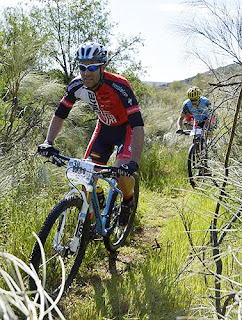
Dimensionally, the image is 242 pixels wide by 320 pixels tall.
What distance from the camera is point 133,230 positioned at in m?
4.52

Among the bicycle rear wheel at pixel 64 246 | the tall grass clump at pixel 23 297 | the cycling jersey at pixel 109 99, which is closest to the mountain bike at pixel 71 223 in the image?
the bicycle rear wheel at pixel 64 246

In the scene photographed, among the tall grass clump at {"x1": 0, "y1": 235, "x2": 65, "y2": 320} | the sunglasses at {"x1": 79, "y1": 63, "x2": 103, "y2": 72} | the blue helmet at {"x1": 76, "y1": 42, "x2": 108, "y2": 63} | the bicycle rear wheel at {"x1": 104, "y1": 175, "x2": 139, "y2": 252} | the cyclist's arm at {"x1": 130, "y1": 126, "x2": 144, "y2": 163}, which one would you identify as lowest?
the bicycle rear wheel at {"x1": 104, "y1": 175, "x2": 139, "y2": 252}

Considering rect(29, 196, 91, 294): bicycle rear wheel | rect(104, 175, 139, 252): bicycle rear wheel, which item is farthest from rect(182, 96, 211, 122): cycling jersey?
rect(29, 196, 91, 294): bicycle rear wheel

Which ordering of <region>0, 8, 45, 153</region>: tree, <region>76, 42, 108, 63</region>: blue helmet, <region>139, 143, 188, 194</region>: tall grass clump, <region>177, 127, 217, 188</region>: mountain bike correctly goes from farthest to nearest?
<region>139, 143, 188, 194</region>: tall grass clump
<region>0, 8, 45, 153</region>: tree
<region>76, 42, 108, 63</region>: blue helmet
<region>177, 127, 217, 188</region>: mountain bike

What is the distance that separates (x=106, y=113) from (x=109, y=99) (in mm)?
200

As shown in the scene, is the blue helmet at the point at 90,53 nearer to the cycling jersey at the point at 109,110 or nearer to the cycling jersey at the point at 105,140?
the cycling jersey at the point at 109,110

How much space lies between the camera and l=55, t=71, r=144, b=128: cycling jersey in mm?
3275

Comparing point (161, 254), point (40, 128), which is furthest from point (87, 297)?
point (40, 128)

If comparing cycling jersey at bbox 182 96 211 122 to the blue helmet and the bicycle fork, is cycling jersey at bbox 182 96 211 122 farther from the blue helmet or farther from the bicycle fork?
the bicycle fork

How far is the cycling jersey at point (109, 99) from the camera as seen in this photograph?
328 centimetres

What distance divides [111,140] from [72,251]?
4.22 ft

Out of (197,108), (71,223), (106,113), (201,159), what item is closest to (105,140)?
(106,113)

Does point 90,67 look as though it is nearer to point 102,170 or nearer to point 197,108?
point 102,170

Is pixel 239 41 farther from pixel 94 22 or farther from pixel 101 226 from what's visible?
pixel 94 22
